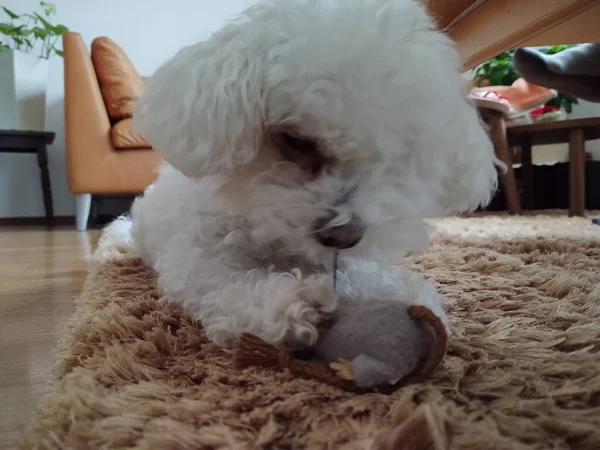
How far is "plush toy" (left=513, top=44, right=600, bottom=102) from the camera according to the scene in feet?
5.68

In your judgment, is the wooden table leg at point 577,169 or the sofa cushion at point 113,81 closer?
the wooden table leg at point 577,169

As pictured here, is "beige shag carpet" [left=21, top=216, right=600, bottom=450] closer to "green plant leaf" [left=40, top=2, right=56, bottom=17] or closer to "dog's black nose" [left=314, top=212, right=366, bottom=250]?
"dog's black nose" [left=314, top=212, right=366, bottom=250]

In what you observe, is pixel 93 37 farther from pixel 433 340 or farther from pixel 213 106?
pixel 433 340

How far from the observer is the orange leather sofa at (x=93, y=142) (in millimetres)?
2768

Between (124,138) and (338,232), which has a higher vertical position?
(124,138)

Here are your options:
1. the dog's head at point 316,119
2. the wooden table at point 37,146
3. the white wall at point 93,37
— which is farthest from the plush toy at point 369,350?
the white wall at point 93,37

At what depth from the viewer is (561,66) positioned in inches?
67.8

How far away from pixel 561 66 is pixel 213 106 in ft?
4.83

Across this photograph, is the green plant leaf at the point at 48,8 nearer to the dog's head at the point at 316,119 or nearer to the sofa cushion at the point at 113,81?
the sofa cushion at the point at 113,81

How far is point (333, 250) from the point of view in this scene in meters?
0.64

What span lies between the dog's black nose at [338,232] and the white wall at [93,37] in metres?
3.11

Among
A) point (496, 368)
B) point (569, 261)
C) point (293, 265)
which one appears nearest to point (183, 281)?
point (293, 265)

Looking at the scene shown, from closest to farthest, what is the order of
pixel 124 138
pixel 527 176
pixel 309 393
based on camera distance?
pixel 309 393
pixel 124 138
pixel 527 176

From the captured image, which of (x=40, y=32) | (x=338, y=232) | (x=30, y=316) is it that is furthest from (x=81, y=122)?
Answer: (x=338, y=232)
